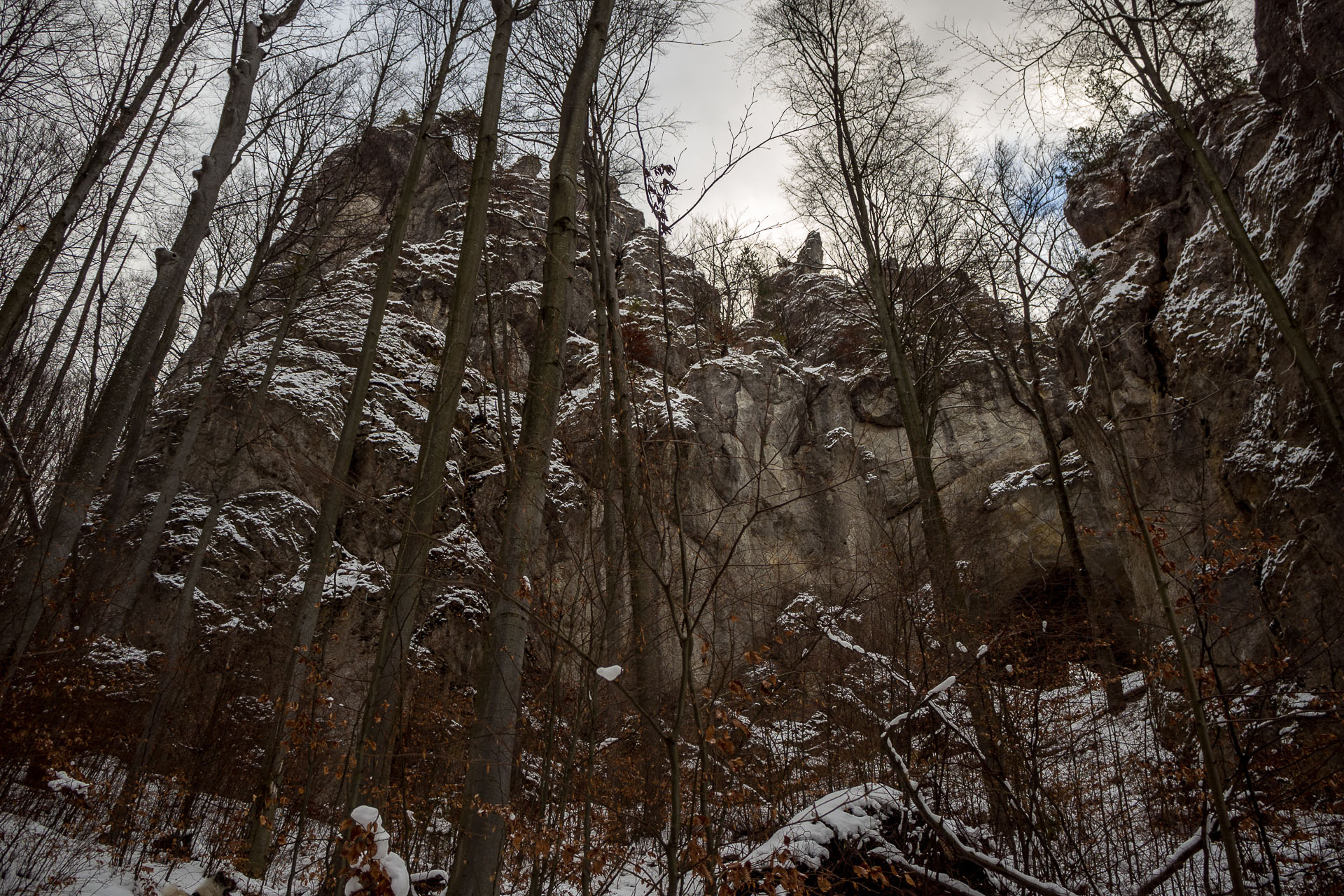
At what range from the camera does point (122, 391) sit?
5.63m

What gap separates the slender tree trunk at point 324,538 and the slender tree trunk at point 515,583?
1616 millimetres

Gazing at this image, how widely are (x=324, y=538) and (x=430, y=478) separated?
360 centimetres

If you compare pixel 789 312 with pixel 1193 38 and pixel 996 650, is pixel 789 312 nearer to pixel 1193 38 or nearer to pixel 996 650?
pixel 1193 38

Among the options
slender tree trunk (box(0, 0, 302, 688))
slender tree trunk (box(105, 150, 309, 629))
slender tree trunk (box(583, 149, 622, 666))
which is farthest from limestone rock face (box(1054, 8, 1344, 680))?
slender tree trunk (box(105, 150, 309, 629))

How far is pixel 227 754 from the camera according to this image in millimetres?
7312

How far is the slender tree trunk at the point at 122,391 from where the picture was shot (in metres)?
4.92

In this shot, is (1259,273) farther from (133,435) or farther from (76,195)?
(133,435)

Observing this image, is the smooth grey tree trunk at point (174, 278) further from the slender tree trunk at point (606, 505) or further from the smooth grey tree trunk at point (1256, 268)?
the smooth grey tree trunk at point (1256, 268)

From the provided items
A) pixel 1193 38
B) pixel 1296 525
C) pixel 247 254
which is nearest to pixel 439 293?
pixel 247 254

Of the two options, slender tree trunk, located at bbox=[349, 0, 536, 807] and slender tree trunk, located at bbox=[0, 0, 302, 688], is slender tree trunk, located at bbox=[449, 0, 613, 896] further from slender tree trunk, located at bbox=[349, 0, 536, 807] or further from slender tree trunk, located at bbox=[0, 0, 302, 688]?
slender tree trunk, located at bbox=[0, 0, 302, 688]

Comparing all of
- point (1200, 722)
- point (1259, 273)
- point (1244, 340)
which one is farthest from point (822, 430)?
point (1200, 722)

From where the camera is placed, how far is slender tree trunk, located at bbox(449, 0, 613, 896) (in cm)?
271

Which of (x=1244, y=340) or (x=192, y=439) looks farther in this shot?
(x=192, y=439)

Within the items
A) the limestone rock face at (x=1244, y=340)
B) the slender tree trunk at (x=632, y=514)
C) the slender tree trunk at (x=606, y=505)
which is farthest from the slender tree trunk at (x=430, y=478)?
the limestone rock face at (x=1244, y=340)
